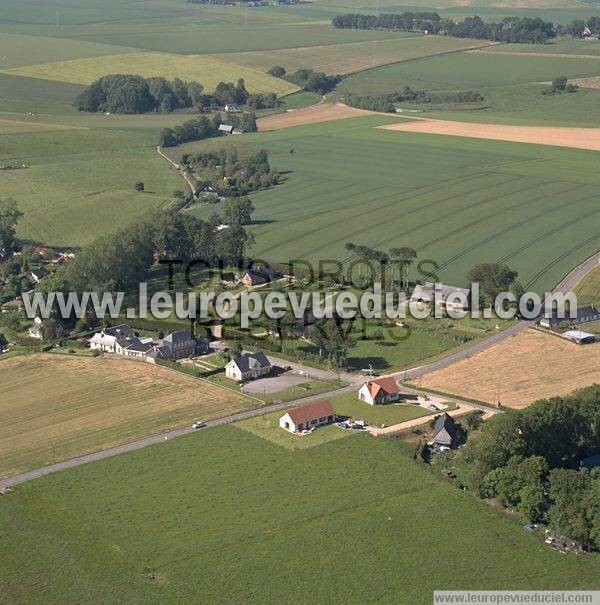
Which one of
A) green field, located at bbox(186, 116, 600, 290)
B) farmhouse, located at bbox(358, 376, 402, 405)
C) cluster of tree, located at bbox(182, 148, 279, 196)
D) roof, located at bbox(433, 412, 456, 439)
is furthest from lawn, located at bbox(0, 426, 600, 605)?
cluster of tree, located at bbox(182, 148, 279, 196)

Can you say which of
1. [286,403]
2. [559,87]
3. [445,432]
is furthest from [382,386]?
[559,87]

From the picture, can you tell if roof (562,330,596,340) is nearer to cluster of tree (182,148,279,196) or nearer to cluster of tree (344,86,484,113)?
cluster of tree (182,148,279,196)

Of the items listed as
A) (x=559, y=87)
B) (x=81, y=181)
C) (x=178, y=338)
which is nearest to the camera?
(x=178, y=338)

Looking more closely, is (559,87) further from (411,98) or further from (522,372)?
(522,372)

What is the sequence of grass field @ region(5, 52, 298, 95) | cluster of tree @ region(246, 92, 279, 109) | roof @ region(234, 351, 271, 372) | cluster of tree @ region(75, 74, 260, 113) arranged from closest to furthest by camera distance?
roof @ region(234, 351, 271, 372)
cluster of tree @ region(75, 74, 260, 113)
cluster of tree @ region(246, 92, 279, 109)
grass field @ region(5, 52, 298, 95)

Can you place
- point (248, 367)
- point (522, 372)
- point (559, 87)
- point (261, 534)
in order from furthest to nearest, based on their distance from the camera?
point (559, 87) < point (248, 367) < point (522, 372) < point (261, 534)
